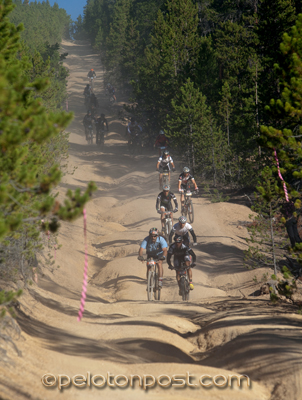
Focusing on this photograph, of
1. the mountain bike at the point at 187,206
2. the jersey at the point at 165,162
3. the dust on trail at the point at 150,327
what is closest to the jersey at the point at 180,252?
the dust on trail at the point at 150,327

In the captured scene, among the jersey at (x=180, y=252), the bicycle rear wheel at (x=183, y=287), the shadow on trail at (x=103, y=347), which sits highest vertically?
the jersey at (x=180, y=252)

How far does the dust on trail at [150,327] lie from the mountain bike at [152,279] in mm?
373

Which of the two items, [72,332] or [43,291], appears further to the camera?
[43,291]

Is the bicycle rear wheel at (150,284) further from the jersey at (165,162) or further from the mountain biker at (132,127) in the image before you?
the mountain biker at (132,127)

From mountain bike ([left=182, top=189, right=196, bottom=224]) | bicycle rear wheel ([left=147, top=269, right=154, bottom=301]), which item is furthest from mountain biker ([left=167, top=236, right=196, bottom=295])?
mountain bike ([left=182, top=189, right=196, bottom=224])

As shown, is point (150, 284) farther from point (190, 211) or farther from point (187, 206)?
point (190, 211)

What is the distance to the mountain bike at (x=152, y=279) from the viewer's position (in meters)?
10.9

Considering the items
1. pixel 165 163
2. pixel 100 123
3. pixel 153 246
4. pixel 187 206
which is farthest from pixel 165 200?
pixel 100 123

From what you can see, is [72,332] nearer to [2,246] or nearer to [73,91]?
[2,246]

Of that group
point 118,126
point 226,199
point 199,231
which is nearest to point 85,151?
point 118,126

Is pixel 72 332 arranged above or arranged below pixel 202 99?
below

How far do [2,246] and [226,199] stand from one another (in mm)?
17545

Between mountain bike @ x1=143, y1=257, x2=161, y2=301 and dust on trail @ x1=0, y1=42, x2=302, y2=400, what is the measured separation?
37 cm

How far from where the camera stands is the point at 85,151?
1513 inches
